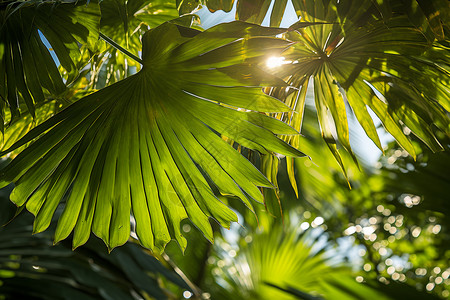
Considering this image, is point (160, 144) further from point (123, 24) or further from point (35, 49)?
point (123, 24)

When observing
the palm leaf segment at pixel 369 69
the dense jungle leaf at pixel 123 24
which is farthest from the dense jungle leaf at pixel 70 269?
the palm leaf segment at pixel 369 69

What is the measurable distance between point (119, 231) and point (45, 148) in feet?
0.67

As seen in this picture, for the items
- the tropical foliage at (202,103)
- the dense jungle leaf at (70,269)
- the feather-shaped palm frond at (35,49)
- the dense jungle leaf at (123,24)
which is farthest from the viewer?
the dense jungle leaf at (70,269)

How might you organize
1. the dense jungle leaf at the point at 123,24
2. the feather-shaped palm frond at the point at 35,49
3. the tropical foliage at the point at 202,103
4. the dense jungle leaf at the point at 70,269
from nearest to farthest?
the tropical foliage at the point at 202,103 → the feather-shaped palm frond at the point at 35,49 → the dense jungle leaf at the point at 123,24 → the dense jungle leaf at the point at 70,269

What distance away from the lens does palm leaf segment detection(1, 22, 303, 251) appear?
62 centimetres

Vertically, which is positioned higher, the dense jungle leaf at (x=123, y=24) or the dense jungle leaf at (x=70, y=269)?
the dense jungle leaf at (x=123, y=24)

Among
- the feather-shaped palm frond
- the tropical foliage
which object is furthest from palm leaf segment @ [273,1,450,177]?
the feather-shaped palm frond

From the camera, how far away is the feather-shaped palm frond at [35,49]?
0.72 metres

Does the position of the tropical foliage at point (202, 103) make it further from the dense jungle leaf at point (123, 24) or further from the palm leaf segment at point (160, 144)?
the dense jungle leaf at point (123, 24)

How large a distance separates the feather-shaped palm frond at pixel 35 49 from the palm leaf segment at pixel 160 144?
0.40 feet

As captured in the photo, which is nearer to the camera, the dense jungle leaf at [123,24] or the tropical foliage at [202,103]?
the tropical foliage at [202,103]

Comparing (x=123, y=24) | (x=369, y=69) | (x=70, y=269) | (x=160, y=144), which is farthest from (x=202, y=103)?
(x=70, y=269)

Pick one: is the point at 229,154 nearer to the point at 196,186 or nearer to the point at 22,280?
the point at 196,186

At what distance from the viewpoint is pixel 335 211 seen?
3.16m
